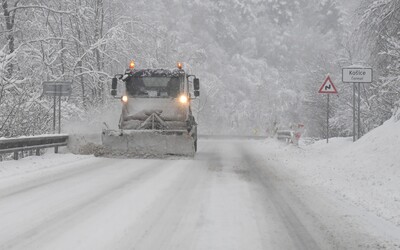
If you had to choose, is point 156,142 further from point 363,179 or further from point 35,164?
point 363,179

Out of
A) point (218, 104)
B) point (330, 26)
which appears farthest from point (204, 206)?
point (330, 26)

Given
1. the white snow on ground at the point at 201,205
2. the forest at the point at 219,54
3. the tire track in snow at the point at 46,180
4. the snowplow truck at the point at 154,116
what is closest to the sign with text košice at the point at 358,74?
the forest at the point at 219,54

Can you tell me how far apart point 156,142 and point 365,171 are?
5808mm

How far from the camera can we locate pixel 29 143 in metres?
11.9

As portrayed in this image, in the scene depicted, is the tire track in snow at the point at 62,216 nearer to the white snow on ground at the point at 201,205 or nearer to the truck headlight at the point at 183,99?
the white snow on ground at the point at 201,205

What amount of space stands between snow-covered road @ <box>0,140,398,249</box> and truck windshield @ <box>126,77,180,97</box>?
5.17 metres

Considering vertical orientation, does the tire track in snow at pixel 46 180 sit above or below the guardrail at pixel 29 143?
below

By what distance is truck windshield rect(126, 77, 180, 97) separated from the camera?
46.3 ft

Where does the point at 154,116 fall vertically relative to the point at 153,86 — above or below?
below

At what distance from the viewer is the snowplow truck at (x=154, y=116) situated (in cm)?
1288

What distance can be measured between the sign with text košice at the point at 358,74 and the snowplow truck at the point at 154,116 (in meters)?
4.86

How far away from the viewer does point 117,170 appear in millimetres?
9938

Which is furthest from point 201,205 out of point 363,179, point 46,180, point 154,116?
point 154,116

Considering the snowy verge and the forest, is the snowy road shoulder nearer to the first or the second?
the forest
